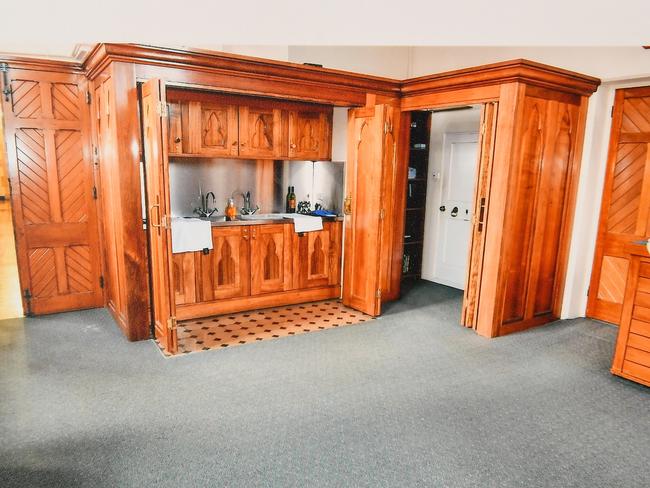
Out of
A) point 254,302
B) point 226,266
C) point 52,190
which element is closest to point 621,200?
point 254,302

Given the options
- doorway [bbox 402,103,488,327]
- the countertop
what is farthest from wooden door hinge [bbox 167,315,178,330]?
doorway [bbox 402,103,488,327]

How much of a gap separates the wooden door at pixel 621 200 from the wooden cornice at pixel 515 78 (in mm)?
437

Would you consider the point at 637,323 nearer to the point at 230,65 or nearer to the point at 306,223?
the point at 306,223

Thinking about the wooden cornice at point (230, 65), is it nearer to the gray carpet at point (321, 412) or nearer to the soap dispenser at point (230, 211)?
the soap dispenser at point (230, 211)

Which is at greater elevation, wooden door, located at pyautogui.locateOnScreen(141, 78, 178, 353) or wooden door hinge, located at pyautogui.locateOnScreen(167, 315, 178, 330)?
wooden door, located at pyautogui.locateOnScreen(141, 78, 178, 353)

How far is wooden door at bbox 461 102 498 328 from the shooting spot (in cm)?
413

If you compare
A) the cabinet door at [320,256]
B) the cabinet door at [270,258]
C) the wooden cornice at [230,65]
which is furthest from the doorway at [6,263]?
the cabinet door at [320,256]

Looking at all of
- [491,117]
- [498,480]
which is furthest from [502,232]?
[498,480]

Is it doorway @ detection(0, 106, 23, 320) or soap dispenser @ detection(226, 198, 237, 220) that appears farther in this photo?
soap dispenser @ detection(226, 198, 237, 220)

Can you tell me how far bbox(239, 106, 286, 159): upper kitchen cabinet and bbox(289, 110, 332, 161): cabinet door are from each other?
0.16 m

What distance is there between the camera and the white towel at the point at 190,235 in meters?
4.34

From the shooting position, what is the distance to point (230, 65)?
155 inches

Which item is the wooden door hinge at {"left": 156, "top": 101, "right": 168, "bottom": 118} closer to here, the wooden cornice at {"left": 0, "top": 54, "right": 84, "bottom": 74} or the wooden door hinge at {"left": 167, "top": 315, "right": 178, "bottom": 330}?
the wooden cornice at {"left": 0, "top": 54, "right": 84, "bottom": 74}

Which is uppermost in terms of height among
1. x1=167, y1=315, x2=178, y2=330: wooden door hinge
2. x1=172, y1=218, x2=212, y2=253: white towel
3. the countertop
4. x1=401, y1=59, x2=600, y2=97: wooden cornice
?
x1=401, y1=59, x2=600, y2=97: wooden cornice
